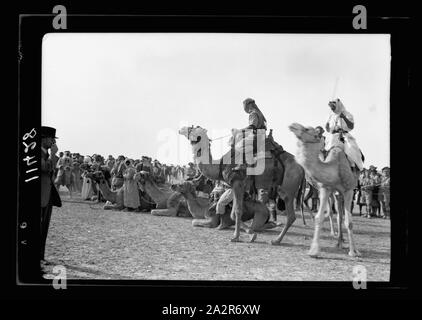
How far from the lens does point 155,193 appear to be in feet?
45.3

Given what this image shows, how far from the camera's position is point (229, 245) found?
8.10m

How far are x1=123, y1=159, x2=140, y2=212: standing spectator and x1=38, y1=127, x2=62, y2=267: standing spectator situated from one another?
23.6 ft

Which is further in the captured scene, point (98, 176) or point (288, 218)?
point (98, 176)

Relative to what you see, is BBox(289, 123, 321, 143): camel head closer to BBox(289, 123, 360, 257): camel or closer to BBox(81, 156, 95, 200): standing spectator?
BBox(289, 123, 360, 257): camel

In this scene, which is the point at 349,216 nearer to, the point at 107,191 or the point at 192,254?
the point at 192,254

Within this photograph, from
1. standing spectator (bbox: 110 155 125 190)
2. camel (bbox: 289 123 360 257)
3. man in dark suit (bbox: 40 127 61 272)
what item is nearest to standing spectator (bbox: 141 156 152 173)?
standing spectator (bbox: 110 155 125 190)

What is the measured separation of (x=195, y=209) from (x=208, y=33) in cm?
686

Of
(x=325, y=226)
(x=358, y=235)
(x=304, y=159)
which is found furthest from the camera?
(x=325, y=226)

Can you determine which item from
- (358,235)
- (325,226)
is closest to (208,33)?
(358,235)

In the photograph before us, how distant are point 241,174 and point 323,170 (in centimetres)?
228

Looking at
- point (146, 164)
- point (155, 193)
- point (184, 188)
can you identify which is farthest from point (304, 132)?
point (146, 164)
